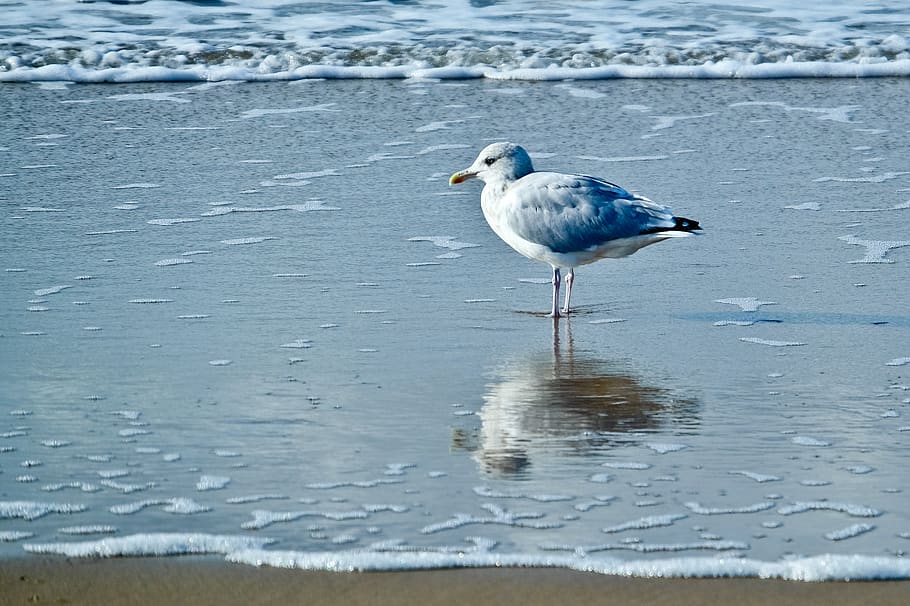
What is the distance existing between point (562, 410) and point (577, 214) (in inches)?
63.0

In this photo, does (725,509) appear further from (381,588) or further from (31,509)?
(31,509)

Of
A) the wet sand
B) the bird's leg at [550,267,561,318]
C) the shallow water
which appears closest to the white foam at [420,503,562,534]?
the shallow water

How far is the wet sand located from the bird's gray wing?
2.84m

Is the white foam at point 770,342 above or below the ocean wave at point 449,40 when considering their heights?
below

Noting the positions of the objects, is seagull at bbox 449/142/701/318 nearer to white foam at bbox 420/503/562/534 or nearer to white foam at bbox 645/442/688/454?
white foam at bbox 645/442/688/454

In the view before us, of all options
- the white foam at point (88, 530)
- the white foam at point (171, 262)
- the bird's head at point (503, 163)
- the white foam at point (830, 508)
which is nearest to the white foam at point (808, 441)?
the white foam at point (830, 508)

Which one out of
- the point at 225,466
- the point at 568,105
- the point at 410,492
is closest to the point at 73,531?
the point at 225,466

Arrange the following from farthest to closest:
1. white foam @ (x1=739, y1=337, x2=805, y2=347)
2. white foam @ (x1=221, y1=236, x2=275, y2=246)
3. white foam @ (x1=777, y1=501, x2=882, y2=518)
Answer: white foam @ (x1=221, y1=236, x2=275, y2=246)
white foam @ (x1=739, y1=337, x2=805, y2=347)
white foam @ (x1=777, y1=501, x2=882, y2=518)

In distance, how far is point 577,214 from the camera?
6055 millimetres

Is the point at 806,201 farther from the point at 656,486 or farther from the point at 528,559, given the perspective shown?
the point at 528,559

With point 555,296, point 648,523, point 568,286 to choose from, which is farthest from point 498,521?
point 568,286

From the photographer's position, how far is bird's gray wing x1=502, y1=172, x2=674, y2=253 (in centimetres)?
603

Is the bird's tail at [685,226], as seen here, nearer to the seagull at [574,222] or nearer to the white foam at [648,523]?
the seagull at [574,222]

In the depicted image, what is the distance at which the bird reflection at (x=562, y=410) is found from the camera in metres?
4.21
